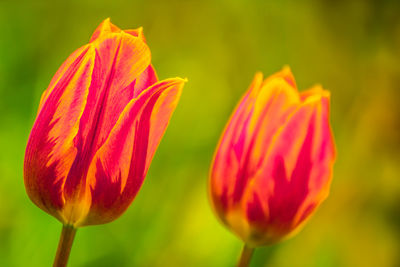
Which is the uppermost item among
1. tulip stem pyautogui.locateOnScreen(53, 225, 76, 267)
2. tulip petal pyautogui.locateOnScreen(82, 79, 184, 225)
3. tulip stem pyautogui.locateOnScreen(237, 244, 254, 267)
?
tulip petal pyautogui.locateOnScreen(82, 79, 184, 225)

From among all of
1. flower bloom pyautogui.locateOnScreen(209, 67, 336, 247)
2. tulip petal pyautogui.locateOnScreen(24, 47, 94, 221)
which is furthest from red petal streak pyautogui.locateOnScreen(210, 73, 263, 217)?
tulip petal pyautogui.locateOnScreen(24, 47, 94, 221)

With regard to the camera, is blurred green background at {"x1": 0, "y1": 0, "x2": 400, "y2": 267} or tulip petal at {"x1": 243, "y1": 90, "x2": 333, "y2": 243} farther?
blurred green background at {"x1": 0, "y1": 0, "x2": 400, "y2": 267}

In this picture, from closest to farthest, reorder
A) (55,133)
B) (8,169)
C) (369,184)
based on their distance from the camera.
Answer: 1. (55,133)
2. (8,169)
3. (369,184)

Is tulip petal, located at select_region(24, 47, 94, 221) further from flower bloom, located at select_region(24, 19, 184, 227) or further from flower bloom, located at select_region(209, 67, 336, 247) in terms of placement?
flower bloom, located at select_region(209, 67, 336, 247)

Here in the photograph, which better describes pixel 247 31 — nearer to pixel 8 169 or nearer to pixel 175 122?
pixel 175 122

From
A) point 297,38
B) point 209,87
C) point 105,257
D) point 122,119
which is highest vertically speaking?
point 297,38

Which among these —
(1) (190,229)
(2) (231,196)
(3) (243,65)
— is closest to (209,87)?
(3) (243,65)

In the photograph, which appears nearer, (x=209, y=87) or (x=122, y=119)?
(x=122, y=119)
